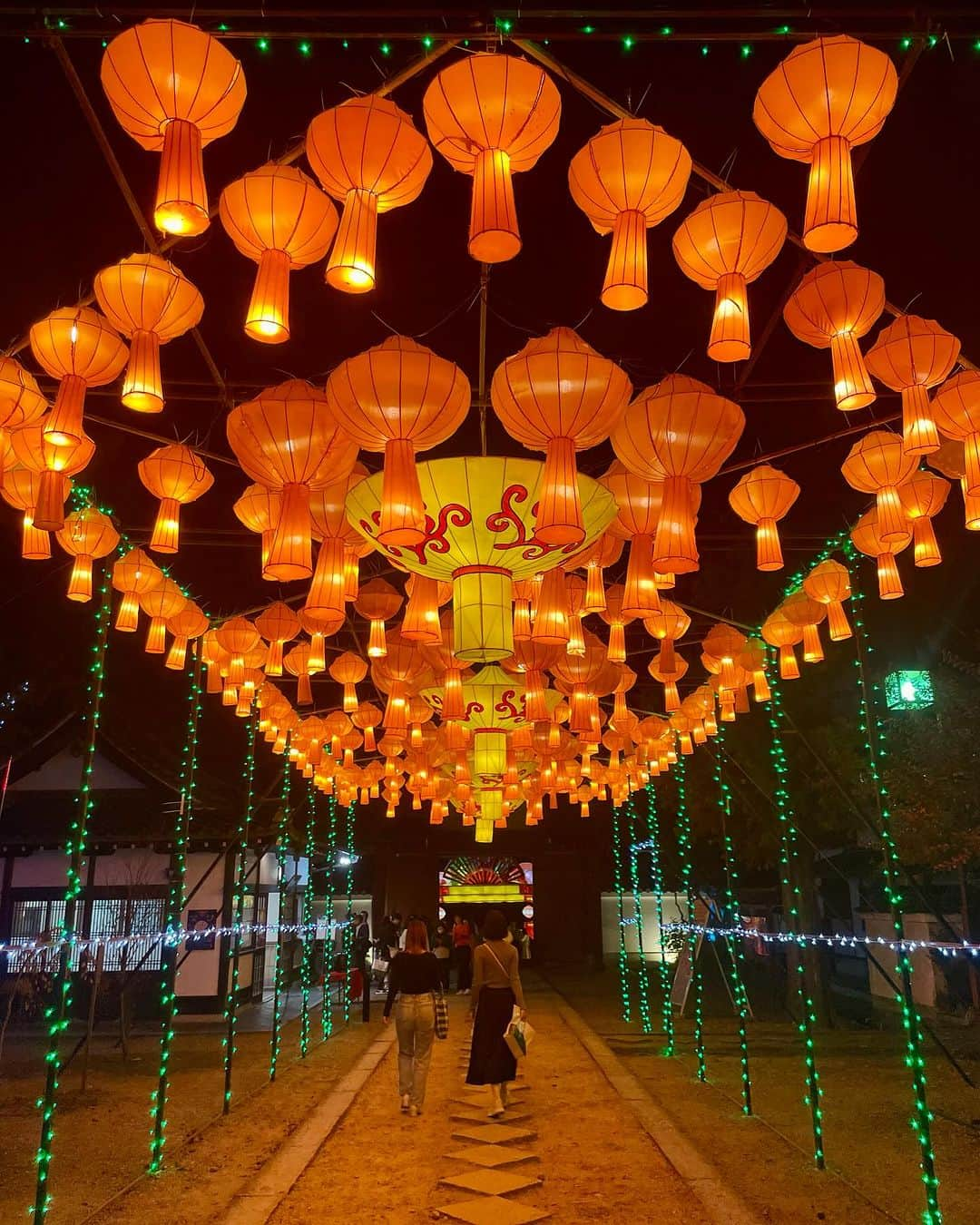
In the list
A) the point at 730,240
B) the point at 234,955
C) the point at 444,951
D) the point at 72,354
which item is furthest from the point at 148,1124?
the point at 444,951

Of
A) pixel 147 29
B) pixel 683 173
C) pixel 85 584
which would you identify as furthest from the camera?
pixel 85 584

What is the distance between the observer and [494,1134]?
7.25m

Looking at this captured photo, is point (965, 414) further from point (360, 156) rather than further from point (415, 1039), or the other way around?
point (415, 1039)

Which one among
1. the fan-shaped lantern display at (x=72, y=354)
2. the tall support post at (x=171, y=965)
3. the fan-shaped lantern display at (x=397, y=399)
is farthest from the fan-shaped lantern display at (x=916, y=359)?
the tall support post at (x=171, y=965)

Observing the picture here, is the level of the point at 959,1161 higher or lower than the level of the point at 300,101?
lower

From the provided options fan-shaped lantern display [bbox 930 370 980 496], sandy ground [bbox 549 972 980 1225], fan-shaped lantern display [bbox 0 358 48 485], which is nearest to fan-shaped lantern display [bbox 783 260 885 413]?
fan-shaped lantern display [bbox 930 370 980 496]

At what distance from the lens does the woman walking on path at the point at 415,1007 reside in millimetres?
7574

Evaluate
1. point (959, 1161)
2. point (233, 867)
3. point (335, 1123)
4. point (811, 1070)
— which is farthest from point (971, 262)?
point (233, 867)

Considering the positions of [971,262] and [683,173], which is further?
[971,262]

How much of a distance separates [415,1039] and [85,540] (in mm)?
5015

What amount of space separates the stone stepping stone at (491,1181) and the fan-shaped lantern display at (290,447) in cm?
424

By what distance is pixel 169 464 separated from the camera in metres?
5.20

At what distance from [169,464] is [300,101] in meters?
2.08

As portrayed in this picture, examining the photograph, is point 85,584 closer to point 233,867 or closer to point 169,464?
point 169,464
